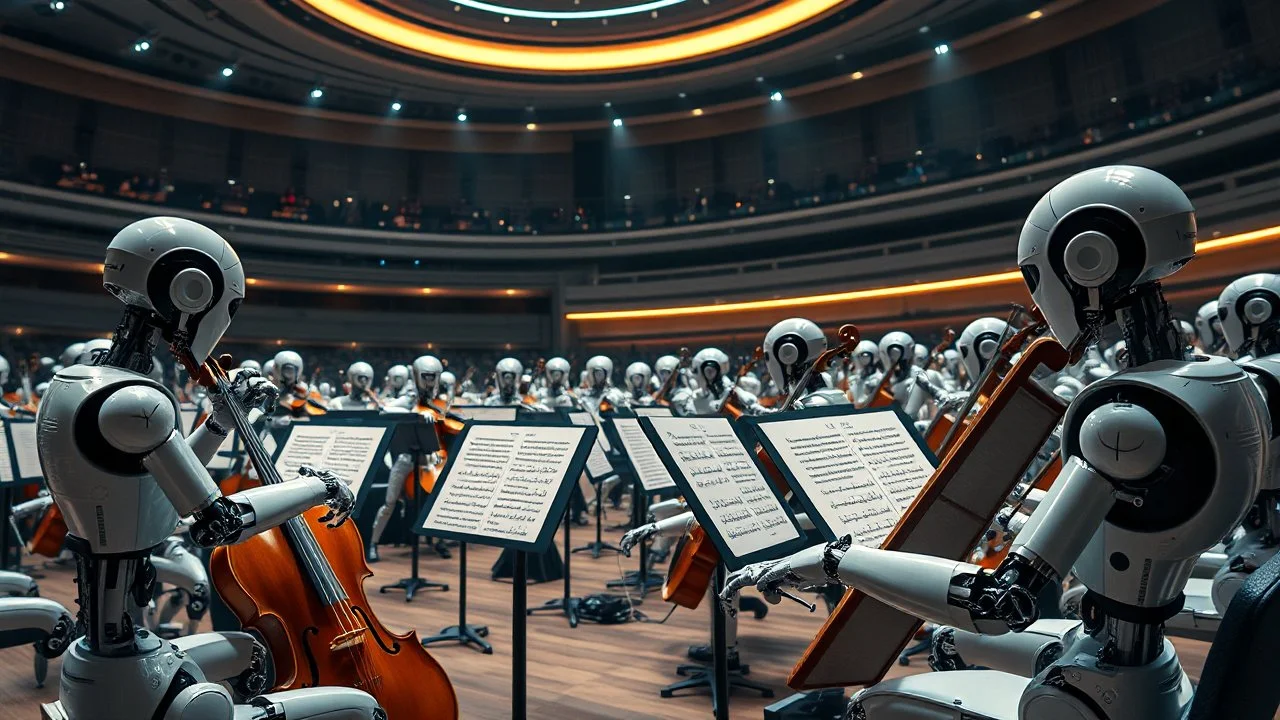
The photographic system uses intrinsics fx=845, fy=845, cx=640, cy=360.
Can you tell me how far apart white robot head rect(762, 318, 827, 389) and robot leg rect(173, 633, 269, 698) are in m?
3.28

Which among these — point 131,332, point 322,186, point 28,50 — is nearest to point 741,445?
point 131,332

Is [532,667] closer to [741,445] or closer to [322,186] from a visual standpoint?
[741,445]

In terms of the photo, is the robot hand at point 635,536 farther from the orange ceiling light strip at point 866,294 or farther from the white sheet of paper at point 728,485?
the orange ceiling light strip at point 866,294

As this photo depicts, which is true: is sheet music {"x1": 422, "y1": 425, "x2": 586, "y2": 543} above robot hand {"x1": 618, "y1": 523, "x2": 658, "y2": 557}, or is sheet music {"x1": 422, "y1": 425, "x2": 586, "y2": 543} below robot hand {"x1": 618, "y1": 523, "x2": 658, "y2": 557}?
above

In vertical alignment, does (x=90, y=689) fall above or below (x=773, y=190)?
below

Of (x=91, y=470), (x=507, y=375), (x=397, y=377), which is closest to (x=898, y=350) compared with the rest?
(x=507, y=375)

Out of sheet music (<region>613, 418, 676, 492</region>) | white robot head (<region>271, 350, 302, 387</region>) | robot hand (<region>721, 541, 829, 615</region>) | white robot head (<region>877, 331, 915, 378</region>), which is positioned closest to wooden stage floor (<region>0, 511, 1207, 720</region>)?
sheet music (<region>613, 418, 676, 492</region>)

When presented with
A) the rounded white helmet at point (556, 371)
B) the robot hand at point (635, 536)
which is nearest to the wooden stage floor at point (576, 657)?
the robot hand at point (635, 536)

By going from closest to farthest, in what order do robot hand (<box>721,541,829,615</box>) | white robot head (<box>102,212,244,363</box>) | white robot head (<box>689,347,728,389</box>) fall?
robot hand (<box>721,541,829,615</box>) < white robot head (<box>102,212,244,363</box>) < white robot head (<box>689,347,728,389</box>)

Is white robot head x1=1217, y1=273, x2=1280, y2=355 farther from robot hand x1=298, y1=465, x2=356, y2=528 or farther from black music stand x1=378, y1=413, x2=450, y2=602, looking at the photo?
black music stand x1=378, y1=413, x2=450, y2=602

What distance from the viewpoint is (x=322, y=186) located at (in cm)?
2716

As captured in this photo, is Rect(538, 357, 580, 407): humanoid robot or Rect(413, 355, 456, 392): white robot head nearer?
A: Rect(413, 355, 456, 392): white robot head

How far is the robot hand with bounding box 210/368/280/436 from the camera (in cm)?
276

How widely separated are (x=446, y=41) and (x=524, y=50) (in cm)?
224
